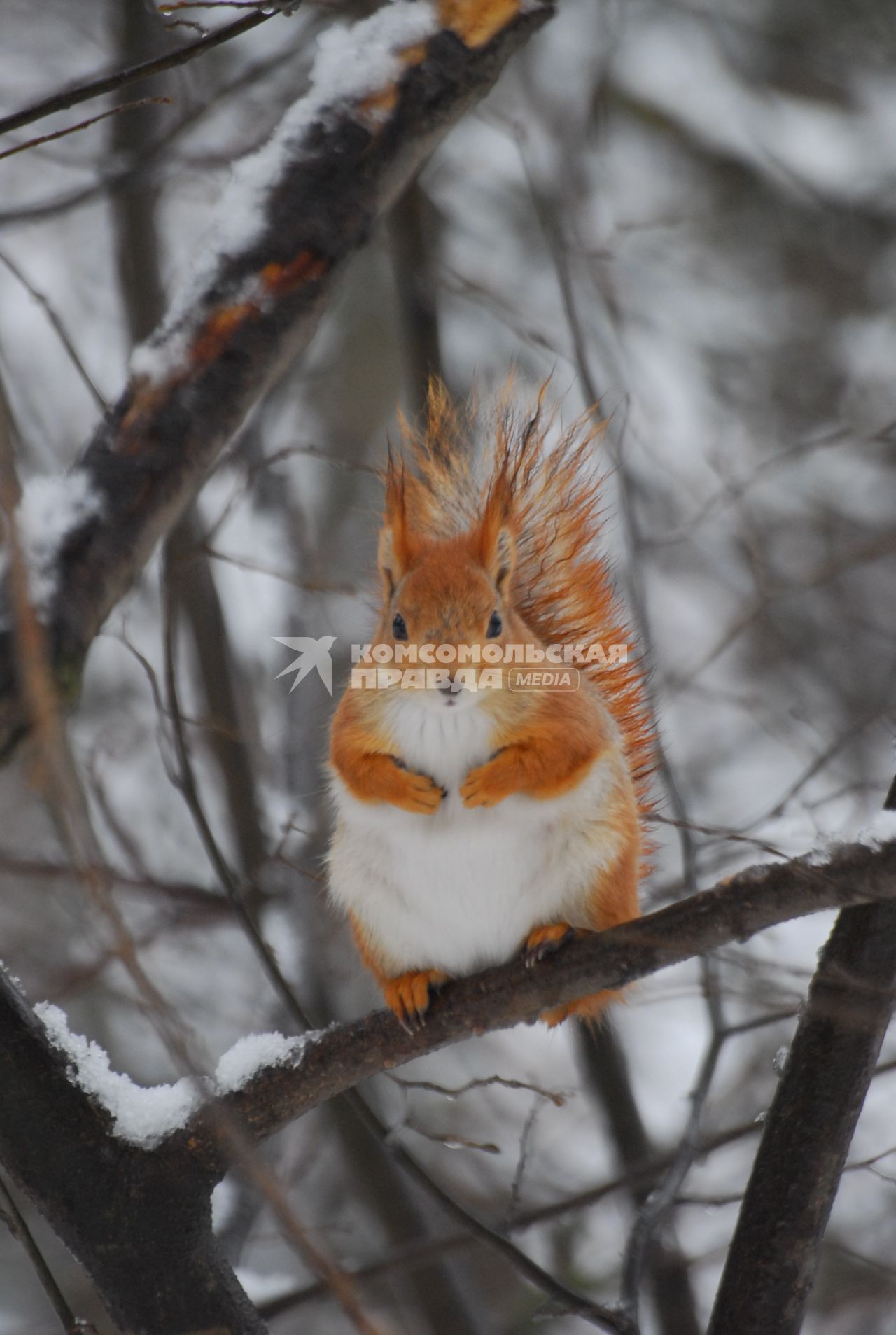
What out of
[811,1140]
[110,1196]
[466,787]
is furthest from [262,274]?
[811,1140]

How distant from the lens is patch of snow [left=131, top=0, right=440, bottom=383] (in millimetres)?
1486

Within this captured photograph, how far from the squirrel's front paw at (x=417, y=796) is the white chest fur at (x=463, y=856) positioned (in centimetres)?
4

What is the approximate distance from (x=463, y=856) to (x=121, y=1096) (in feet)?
1.65

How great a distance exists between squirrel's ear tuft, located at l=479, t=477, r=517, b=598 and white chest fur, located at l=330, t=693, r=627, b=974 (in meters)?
0.21

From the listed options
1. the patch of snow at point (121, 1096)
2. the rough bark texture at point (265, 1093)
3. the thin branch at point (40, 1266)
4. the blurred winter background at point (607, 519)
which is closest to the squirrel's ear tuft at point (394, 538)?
the blurred winter background at point (607, 519)

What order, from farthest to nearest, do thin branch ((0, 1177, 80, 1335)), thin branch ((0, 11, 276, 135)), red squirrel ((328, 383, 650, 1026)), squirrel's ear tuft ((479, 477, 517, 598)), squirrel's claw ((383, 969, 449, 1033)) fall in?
squirrel's ear tuft ((479, 477, 517, 598)) → red squirrel ((328, 383, 650, 1026)) → squirrel's claw ((383, 969, 449, 1033)) → thin branch ((0, 1177, 80, 1335)) → thin branch ((0, 11, 276, 135))

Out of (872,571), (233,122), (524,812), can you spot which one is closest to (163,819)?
(233,122)

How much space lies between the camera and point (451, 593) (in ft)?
5.31

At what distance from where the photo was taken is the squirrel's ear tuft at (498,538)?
170 centimetres

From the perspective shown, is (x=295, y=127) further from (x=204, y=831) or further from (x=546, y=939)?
(x=546, y=939)

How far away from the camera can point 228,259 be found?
1527mm

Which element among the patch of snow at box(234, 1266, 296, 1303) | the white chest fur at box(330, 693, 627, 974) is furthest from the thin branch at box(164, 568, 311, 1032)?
the patch of snow at box(234, 1266, 296, 1303)

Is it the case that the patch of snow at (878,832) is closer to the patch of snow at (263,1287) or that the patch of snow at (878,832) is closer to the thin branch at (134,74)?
the thin branch at (134,74)

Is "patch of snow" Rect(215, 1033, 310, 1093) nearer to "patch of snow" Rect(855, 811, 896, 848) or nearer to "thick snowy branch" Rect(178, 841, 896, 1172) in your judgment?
"thick snowy branch" Rect(178, 841, 896, 1172)
